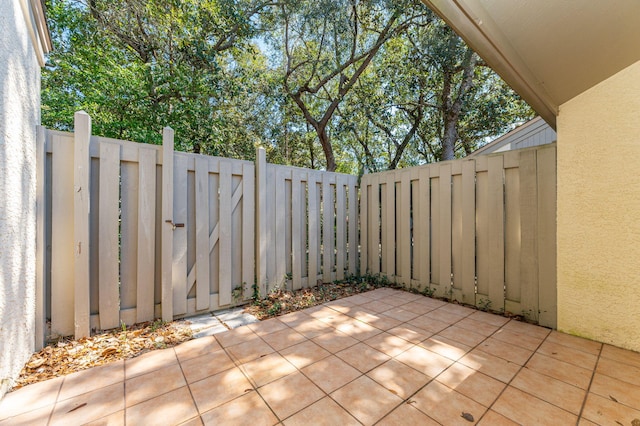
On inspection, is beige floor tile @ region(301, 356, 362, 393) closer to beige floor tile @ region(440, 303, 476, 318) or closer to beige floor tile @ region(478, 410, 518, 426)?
beige floor tile @ region(478, 410, 518, 426)

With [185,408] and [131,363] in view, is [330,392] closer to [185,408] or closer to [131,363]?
[185,408]

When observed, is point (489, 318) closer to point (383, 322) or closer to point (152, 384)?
point (383, 322)

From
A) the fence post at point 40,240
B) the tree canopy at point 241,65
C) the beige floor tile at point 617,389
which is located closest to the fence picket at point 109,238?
the fence post at point 40,240

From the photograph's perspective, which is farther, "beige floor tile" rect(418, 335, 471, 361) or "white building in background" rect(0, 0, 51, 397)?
"beige floor tile" rect(418, 335, 471, 361)

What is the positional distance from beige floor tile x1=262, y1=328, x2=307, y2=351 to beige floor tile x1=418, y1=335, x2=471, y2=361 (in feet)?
3.46

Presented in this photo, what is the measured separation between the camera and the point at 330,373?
5.70 feet

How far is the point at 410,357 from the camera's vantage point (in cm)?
193

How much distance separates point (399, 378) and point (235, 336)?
4.73ft

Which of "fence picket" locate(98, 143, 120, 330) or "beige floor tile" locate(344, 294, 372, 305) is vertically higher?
"fence picket" locate(98, 143, 120, 330)

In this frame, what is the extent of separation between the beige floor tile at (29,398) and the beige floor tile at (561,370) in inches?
124

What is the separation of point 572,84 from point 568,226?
123 cm

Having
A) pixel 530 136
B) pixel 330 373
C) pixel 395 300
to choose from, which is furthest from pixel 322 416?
pixel 530 136

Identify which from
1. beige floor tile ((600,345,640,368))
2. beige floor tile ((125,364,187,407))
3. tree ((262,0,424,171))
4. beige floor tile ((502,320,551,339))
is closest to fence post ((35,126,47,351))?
beige floor tile ((125,364,187,407))

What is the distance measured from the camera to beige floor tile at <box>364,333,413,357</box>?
2.02 meters
